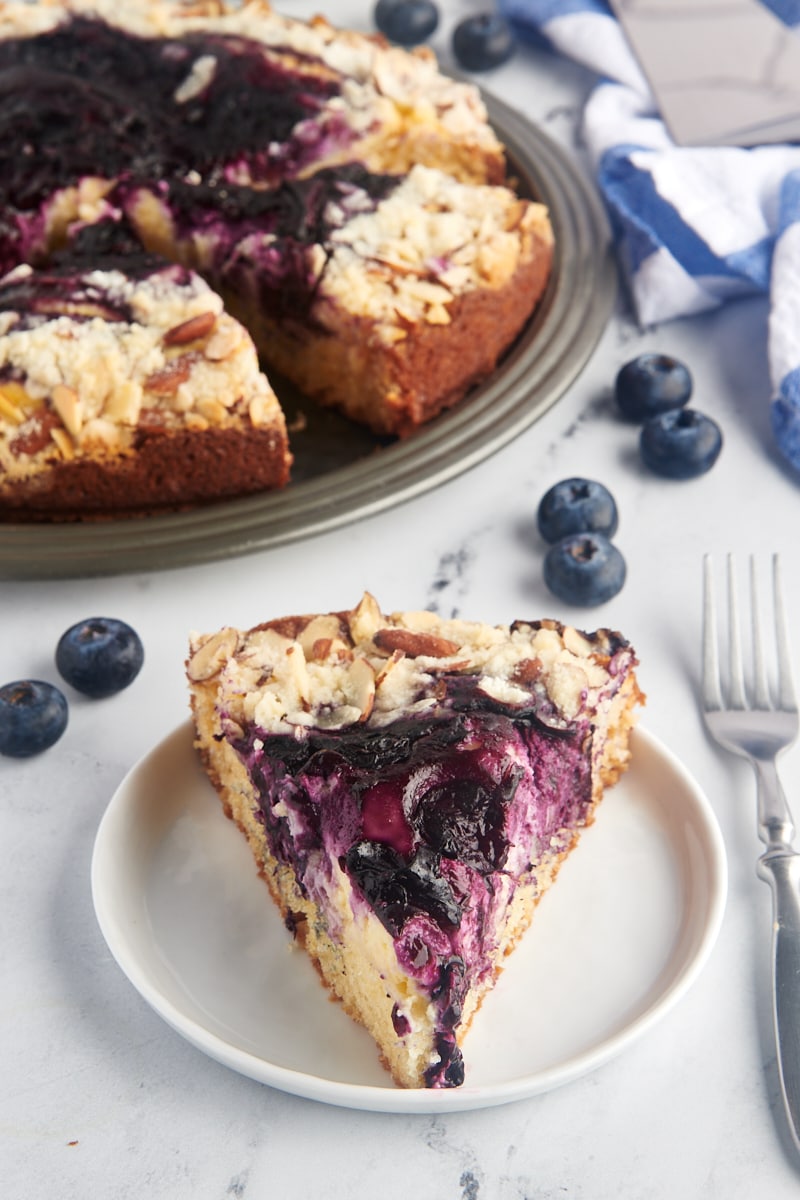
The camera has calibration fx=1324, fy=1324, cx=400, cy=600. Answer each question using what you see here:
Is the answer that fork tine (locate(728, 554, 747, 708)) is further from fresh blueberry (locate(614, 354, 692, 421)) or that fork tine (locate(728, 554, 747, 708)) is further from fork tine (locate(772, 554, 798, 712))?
fresh blueberry (locate(614, 354, 692, 421))

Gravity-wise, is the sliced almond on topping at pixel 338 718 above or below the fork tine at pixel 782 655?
above

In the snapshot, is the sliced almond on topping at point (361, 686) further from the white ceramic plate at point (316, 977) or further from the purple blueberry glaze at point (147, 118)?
the purple blueberry glaze at point (147, 118)

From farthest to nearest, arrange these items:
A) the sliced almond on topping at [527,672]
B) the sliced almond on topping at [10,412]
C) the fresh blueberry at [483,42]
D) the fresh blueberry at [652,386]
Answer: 1. the fresh blueberry at [483,42]
2. the fresh blueberry at [652,386]
3. the sliced almond on topping at [10,412]
4. the sliced almond on topping at [527,672]

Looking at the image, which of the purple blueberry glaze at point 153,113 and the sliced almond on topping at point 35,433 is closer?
the sliced almond on topping at point 35,433

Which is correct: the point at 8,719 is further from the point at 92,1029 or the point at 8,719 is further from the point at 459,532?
the point at 459,532

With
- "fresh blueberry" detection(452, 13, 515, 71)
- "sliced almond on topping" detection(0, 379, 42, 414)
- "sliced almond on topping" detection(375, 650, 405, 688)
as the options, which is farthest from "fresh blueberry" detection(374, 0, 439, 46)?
"sliced almond on topping" detection(375, 650, 405, 688)

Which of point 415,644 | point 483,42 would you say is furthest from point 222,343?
point 483,42

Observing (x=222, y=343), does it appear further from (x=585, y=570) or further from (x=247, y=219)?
(x=585, y=570)

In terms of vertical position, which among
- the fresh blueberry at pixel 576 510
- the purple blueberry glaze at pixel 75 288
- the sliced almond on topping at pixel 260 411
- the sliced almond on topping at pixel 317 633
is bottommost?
the fresh blueberry at pixel 576 510

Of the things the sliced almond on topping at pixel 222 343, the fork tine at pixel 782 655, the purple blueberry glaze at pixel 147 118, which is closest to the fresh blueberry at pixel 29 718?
the sliced almond on topping at pixel 222 343
